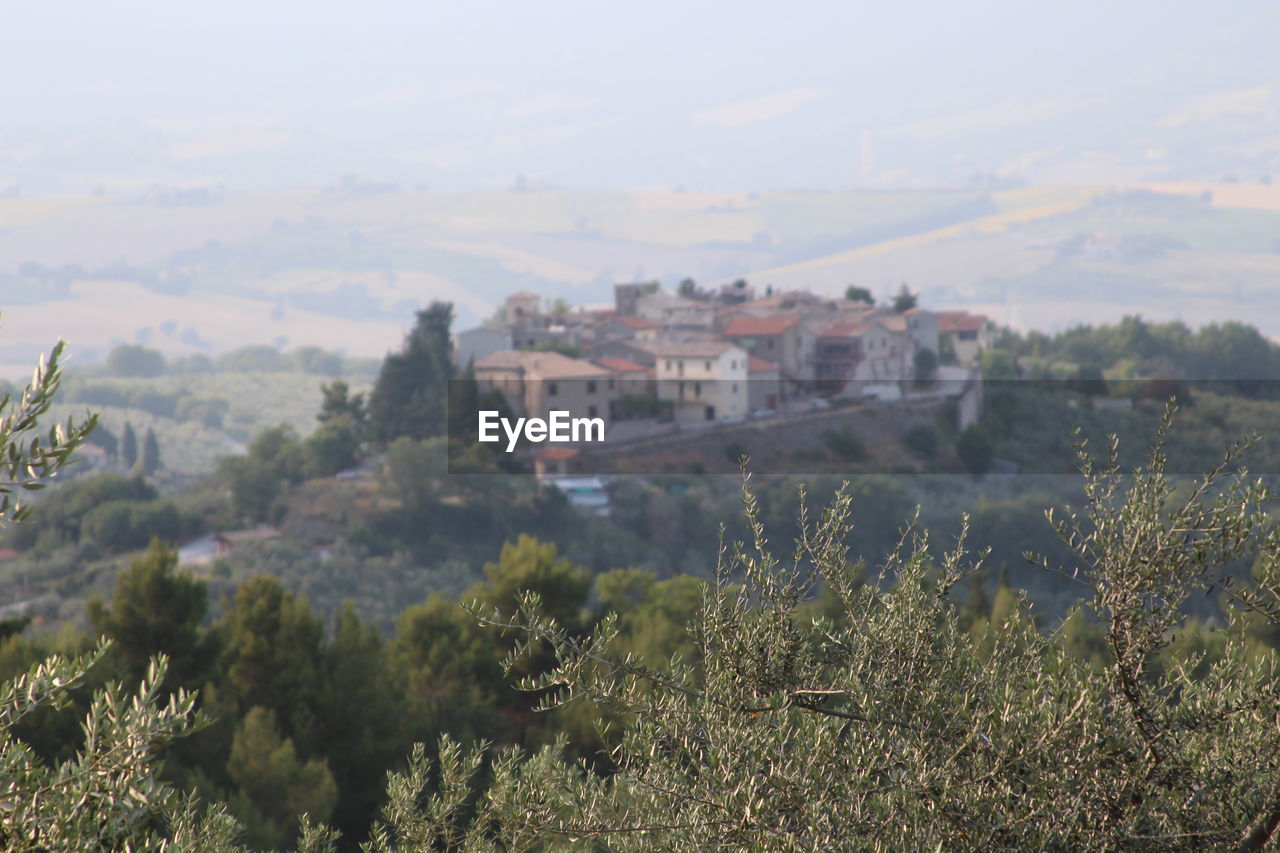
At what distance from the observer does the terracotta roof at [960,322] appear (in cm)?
4762

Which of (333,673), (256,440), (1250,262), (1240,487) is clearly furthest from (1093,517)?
(1250,262)

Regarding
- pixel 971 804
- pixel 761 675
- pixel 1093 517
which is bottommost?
pixel 971 804

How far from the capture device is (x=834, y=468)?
3456 cm

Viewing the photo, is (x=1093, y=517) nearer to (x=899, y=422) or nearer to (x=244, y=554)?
(x=244, y=554)

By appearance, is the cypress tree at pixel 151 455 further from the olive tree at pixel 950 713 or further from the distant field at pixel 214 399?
the olive tree at pixel 950 713

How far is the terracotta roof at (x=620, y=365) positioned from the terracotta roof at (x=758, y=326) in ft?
14.4

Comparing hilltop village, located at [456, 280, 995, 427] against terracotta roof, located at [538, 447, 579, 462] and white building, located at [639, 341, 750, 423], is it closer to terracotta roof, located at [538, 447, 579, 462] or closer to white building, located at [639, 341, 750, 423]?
white building, located at [639, 341, 750, 423]

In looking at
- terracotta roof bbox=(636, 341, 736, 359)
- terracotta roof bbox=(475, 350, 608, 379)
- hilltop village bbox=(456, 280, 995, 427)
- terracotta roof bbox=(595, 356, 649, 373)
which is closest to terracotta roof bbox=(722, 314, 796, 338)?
hilltop village bbox=(456, 280, 995, 427)

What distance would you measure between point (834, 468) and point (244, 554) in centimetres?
1706

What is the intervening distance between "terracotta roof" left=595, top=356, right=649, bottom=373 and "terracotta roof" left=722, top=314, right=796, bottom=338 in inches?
173

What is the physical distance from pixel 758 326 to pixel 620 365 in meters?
5.78

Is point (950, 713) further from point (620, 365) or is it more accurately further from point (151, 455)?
point (151, 455)

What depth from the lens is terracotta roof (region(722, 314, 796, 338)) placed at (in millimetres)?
37875

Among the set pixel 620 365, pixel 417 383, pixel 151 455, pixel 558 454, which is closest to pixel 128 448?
pixel 151 455
